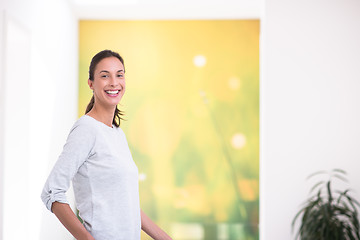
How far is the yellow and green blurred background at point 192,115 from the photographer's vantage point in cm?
472

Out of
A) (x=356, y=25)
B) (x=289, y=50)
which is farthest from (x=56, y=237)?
(x=356, y=25)

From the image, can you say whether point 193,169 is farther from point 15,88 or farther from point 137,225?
point 137,225

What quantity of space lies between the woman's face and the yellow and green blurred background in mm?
3393

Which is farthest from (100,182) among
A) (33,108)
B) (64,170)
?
(33,108)

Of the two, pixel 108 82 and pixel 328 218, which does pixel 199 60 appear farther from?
pixel 108 82

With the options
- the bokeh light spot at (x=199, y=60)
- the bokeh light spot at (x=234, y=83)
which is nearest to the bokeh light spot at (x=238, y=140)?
the bokeh light spot at (x=234, y=83)

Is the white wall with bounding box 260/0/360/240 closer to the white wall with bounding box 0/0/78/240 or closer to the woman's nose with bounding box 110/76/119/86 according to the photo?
the white wall with bounding box 0/0/78/240

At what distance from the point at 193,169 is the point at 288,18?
6.23 feet

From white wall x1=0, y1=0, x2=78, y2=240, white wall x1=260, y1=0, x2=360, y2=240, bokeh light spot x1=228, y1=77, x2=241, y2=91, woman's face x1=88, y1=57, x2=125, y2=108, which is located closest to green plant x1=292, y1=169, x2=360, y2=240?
white wall x1=260, y1=0, x2=360, y2=240

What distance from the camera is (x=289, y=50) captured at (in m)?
3.86

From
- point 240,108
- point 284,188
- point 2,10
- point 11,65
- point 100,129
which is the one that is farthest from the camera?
point 240,108

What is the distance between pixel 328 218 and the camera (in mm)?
3354

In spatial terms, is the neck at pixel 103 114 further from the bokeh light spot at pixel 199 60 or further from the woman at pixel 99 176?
the bokeh light spot at pixel 199 60

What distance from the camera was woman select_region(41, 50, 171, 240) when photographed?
1.20 meters
